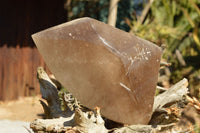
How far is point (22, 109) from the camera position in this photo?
4.78 metres

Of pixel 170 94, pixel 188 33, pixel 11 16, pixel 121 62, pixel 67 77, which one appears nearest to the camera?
pixel 121 62

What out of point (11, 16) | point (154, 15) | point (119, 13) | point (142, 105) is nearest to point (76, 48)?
point (142, 105)

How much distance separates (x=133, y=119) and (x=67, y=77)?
55 cm

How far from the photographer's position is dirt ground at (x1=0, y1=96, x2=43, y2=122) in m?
4.31

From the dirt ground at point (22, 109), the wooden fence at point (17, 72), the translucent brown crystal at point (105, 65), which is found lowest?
the dirt ground at point (22, 109)

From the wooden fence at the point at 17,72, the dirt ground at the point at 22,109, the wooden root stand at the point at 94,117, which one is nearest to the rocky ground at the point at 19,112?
the dirt ground at the point at 22,109

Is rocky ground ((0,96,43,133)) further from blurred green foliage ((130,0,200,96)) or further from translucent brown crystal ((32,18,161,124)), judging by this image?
blurred green foliage ((130,0,200,96))

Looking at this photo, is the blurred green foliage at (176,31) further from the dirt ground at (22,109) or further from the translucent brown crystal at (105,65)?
the translucent brown crystal at (105,65)

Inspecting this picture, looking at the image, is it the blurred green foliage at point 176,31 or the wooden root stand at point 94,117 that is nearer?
the wooden root stand at point 94,117

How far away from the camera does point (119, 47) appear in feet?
5.05

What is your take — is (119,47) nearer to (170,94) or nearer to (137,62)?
(137,62)

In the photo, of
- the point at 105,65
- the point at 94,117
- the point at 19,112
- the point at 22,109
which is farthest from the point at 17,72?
the point at 105,65

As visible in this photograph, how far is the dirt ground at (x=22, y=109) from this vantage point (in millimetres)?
4312

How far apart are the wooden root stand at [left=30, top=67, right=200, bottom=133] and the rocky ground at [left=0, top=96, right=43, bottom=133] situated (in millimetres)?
1773
